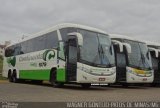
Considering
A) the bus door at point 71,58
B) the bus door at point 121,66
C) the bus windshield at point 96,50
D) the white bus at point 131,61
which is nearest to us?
the bus windshield at point 96,50

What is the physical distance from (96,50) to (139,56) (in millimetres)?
5158

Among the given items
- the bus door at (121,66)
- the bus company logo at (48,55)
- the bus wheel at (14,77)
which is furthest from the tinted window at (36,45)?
the bus door at (121,66)

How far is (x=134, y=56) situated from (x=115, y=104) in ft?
41.8

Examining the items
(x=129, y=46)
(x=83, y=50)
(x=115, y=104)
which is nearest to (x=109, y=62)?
(x=83, y=50)

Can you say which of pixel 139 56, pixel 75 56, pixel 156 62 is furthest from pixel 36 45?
pixel 156 62

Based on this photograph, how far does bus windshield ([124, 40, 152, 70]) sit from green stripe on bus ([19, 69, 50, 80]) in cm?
514

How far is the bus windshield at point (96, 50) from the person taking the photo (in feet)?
60.4

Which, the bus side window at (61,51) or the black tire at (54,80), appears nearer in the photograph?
the bus side window at (61,51)

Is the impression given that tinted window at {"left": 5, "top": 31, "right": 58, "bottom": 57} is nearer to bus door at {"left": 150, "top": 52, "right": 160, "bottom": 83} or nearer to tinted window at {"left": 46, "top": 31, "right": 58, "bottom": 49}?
tinted window at {"left": 46, "top": 31, "right": 58, "bottom": 49}

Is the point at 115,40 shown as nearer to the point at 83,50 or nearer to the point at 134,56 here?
the point at 134,56

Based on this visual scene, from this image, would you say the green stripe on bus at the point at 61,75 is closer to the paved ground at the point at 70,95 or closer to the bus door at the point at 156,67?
the paved ground at the point at 70,95

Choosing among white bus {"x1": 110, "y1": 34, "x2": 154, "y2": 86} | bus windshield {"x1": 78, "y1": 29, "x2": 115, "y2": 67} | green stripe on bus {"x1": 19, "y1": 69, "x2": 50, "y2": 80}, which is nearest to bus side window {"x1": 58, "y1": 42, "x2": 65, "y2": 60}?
bus windshield {"x1": 78, "y1": 29, "x2": 115, "y2": 67}

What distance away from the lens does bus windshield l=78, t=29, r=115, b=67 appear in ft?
60.4

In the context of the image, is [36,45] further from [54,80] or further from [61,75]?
[61,75]
